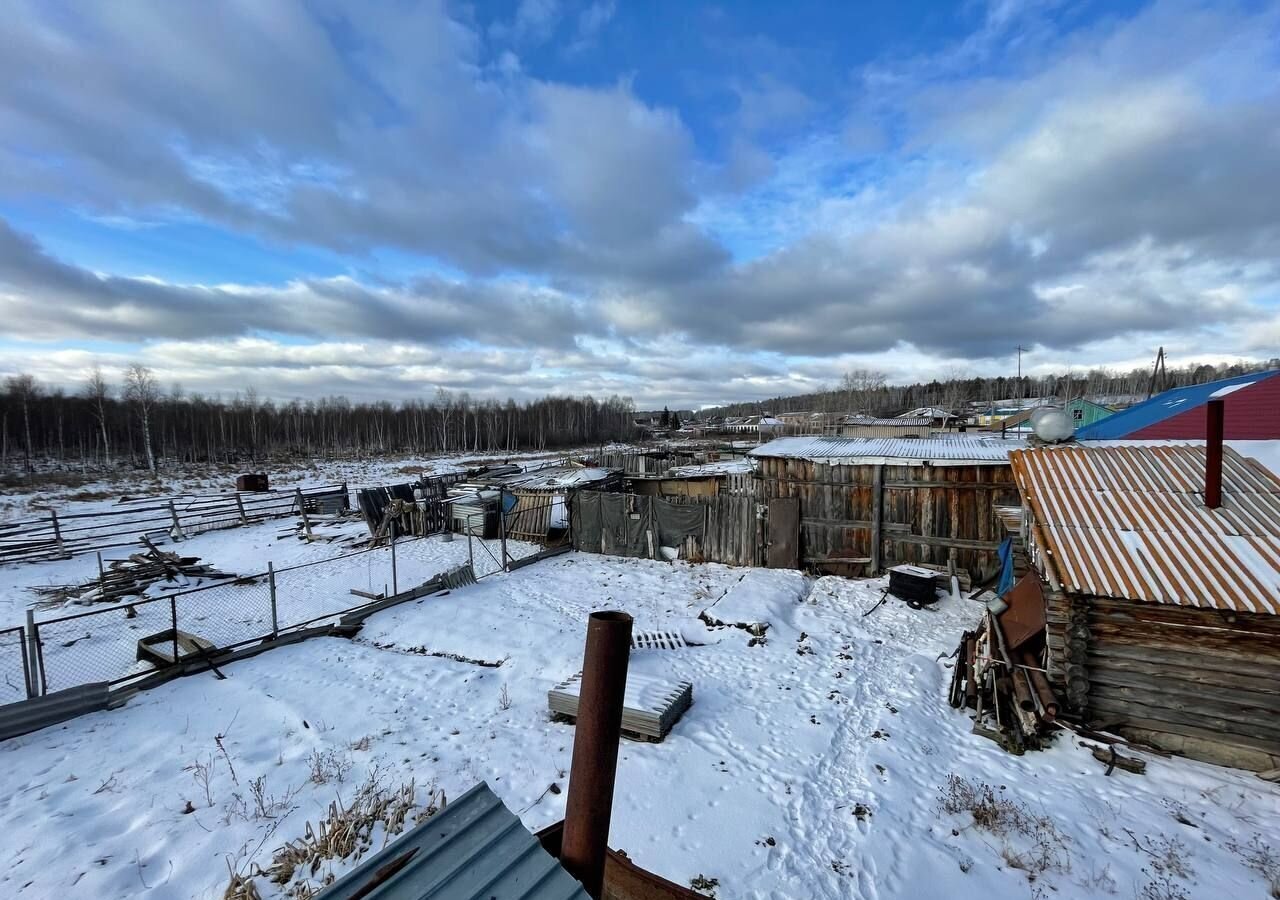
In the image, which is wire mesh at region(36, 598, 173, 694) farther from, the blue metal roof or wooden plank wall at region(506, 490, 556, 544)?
the blue metal roof

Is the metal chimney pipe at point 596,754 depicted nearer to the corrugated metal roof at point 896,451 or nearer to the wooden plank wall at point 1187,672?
the wooden plank wall at point 1187,672

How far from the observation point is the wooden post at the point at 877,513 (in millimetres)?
13609

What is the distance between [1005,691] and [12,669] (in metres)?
16.2

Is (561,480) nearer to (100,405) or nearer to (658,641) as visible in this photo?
(658,641)

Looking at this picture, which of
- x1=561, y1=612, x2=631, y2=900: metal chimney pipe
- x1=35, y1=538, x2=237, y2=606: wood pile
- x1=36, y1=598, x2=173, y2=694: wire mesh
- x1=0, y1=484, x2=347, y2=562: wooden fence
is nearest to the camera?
x1=561, y1=612, x2=631, y2=900: metal chimney pipe

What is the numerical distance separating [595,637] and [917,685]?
7.94 metres

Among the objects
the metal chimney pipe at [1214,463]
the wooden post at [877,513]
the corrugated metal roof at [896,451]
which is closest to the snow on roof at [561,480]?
the corrugated metal roof at [896,451]

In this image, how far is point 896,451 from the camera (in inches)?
558

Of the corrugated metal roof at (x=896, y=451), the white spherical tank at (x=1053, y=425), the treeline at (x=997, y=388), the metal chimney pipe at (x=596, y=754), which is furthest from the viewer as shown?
the treeline at (x=997, y=388)

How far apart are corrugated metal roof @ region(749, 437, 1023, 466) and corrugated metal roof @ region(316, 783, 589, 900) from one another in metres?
13.1

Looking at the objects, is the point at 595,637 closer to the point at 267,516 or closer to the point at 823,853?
the point at 823,853

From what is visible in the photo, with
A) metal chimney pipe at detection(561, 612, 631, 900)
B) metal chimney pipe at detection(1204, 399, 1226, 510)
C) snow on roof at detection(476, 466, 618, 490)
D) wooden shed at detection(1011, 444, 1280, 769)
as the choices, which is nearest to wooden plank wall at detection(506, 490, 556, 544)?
snow on roof at detection(476, 466, 618, 490)

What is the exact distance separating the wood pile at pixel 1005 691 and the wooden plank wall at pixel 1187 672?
615 mm

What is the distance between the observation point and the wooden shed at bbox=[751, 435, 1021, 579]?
12.7m
